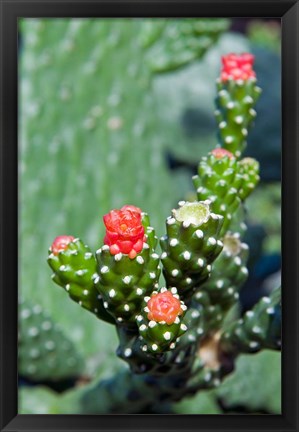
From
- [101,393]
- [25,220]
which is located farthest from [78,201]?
[101,393]

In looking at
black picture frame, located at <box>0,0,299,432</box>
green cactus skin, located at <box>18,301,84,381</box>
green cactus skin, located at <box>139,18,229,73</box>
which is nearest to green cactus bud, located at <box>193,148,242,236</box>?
black picture frame, located at <box>0,0,299,432</box>

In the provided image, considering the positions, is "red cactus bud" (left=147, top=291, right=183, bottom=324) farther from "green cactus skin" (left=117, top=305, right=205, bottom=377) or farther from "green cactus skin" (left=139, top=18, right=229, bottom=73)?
"green cactus skin" (left=139, top=18, right=229, bottom=73)

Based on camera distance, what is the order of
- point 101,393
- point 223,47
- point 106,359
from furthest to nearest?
point 223,47 < point 106,359 < point 101,393

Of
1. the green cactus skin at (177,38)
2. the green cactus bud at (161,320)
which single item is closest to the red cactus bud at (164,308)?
the green cactus bud at (161,320)

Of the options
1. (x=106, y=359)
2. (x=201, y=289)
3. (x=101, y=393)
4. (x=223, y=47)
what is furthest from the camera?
(x=223, y=47)

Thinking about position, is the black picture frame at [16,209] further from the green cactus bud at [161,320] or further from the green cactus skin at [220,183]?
the green cactus bud at [161,320]

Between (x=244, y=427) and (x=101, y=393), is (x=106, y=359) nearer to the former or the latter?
(x=101, y=393)
